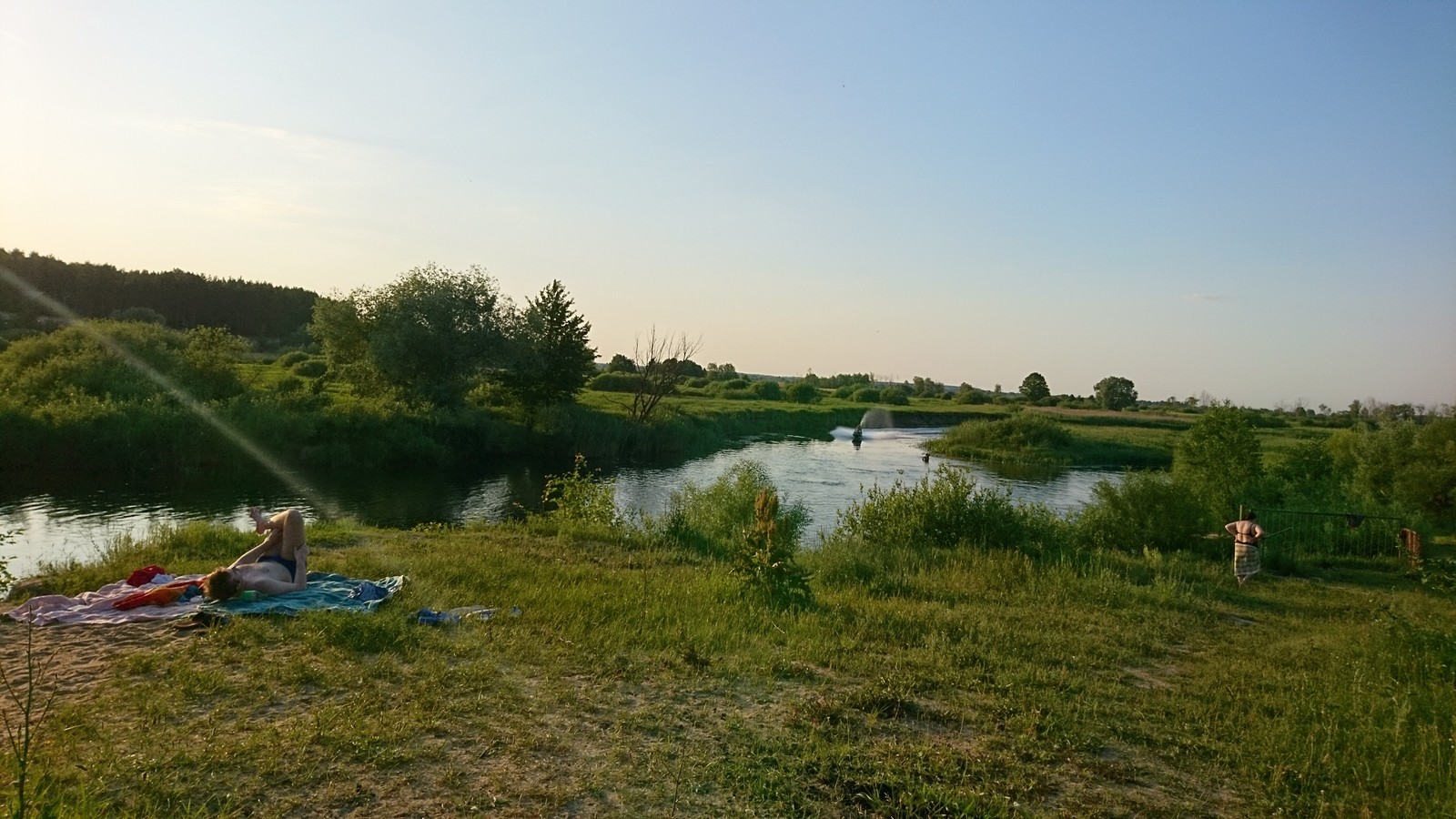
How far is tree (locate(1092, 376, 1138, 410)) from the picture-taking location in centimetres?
9862

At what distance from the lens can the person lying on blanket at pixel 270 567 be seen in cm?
860

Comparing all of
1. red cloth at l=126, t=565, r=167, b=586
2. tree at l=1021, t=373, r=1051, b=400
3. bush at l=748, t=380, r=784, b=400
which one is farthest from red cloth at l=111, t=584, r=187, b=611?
tree at l=1021, t=373, r=1051, b=400

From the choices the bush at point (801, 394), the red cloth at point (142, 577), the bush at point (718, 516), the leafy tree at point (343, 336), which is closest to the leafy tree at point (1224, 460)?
the bush at point (718, 516)

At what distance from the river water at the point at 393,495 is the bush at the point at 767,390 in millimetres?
43901

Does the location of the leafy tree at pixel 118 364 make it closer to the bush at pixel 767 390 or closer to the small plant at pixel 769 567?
the small plant at pixel 769 567

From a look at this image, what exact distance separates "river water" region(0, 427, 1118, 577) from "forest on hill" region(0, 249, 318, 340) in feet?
100

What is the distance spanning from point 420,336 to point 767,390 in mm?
54535

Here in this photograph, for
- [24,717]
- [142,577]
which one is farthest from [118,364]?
[24,717]

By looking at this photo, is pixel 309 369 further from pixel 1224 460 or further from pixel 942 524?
pixel 1224 460

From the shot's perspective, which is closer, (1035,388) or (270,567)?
(270,567)

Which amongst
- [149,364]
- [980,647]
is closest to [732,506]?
[980,647]

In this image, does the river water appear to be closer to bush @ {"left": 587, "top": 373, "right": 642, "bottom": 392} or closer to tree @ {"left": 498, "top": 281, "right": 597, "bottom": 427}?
tree @ {"left": 498, "top": 281, "right": 597, "bottom": 427}

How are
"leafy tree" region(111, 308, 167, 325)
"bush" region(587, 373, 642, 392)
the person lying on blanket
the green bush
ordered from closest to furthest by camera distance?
the person lying on blanket → the green bush → "leafy tree" region(111, 308, 167, 325) → "bush" region(587, 373, 642, 392)

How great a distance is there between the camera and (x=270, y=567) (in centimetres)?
937
